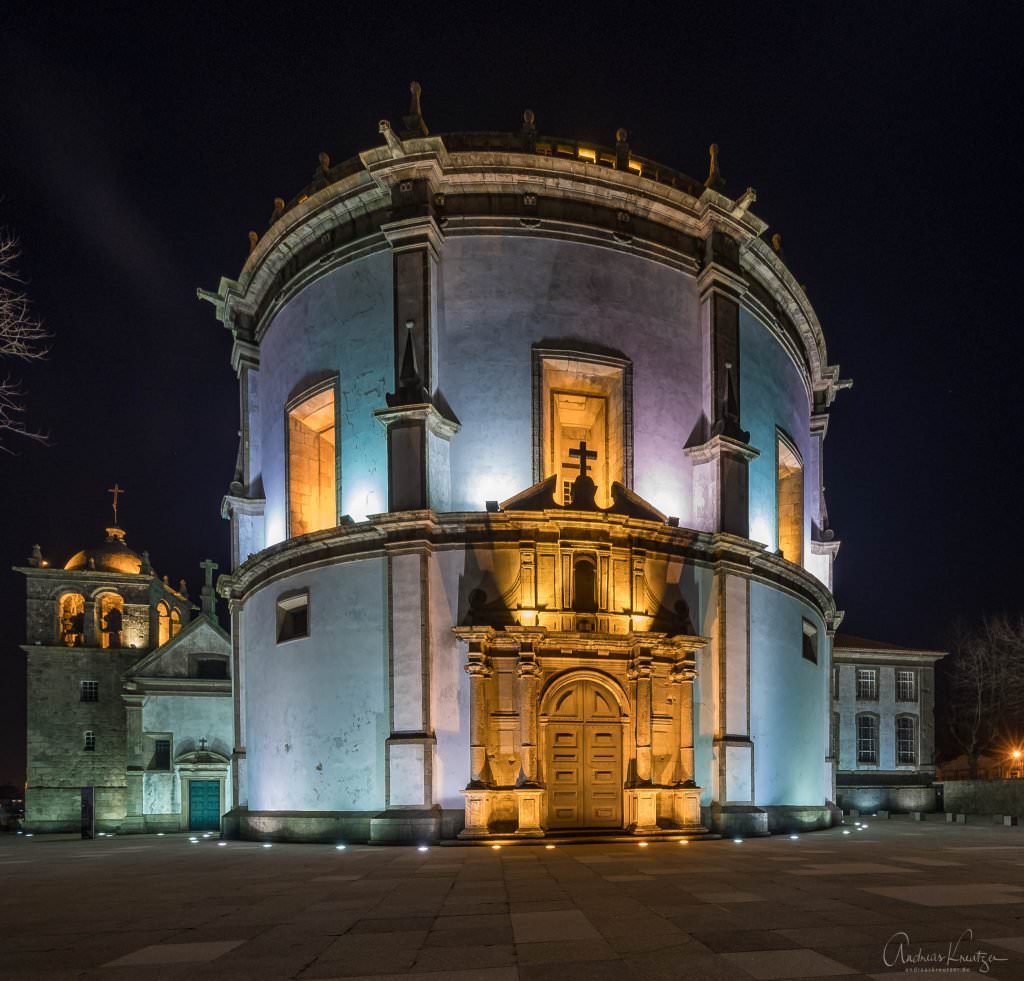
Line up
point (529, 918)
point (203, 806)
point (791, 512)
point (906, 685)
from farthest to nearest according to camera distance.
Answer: point (906, 685)
point (203, 806)
point (791, 512)
point (529, 918)

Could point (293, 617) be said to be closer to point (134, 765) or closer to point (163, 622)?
point (134, 765)

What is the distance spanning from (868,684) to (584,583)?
36919 millimetres

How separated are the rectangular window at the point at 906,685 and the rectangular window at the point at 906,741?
1209 millimetres

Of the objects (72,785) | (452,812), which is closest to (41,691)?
(72,785)

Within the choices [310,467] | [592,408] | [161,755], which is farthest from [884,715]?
[310,467]

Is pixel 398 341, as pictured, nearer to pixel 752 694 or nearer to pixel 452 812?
pixel 452 812

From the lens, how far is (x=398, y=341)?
68.0 feet

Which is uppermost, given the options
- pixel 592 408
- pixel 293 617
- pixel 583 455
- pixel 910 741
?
pixel 592 408

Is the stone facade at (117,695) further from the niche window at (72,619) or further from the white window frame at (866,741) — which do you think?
the white window frame at (866,741)

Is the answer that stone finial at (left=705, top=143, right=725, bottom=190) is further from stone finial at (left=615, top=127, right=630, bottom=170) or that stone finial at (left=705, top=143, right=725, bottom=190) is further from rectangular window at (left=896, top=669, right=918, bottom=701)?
rectangular window at (left=896, top=669, right=918, bottom=701)

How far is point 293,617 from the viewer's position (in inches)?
864

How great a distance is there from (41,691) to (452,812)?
35.2 meters

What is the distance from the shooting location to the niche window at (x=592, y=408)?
21.2 meters

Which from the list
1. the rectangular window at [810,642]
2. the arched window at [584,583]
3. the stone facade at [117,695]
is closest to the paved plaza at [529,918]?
the arched window at [584,583]
